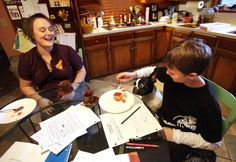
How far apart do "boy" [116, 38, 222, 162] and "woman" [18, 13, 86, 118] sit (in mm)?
751

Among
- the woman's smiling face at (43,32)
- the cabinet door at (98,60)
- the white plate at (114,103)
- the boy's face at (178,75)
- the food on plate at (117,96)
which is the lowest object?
the cabinet door at (98,60)

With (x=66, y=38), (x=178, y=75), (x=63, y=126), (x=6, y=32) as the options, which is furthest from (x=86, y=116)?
(x=6, y=32)

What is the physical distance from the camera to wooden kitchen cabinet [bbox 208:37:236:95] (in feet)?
5.88

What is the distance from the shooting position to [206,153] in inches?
33.3

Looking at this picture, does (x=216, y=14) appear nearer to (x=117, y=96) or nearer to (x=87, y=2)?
(x=87, y=2)

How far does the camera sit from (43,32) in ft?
4.04

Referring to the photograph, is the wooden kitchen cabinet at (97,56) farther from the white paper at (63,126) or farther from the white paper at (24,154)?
the white paper at (24,154)

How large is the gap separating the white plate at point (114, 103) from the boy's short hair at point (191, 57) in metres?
0.39

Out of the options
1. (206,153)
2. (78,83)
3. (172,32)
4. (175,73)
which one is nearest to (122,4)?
(172,32)

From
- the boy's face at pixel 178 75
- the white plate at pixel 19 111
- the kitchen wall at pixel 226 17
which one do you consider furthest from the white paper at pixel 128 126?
the kitchen wall at pixel 226 17

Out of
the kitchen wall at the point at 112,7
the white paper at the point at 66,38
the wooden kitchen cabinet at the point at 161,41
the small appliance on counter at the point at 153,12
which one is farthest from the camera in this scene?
the small appliance on counter at the point at 153,12

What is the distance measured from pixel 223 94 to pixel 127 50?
77.5 inches

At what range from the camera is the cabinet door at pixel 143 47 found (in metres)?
2.62

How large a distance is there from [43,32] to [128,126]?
1.05 metres
